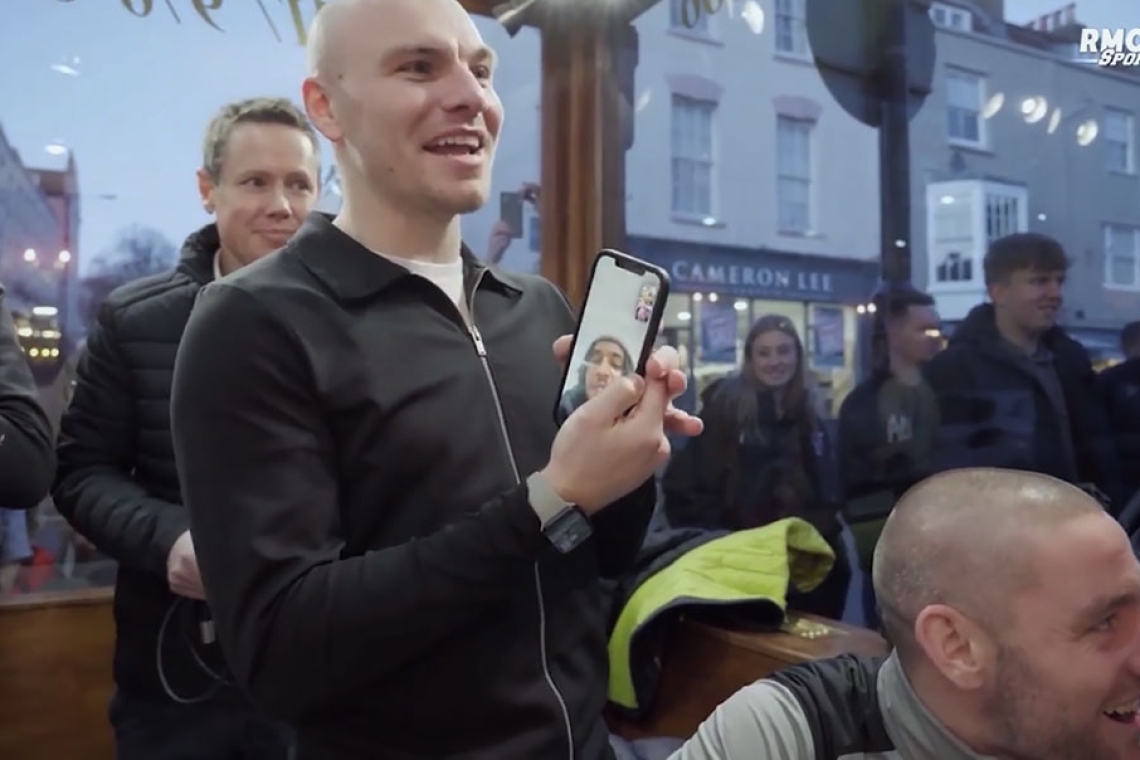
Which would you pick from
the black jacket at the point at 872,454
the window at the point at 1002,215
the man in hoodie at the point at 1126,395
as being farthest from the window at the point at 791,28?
the man in hoodie at the point at 1126,395

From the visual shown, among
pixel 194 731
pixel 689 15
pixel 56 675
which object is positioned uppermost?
pixel 689 15

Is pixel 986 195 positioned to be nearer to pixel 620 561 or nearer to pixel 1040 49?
pixel 1040 49

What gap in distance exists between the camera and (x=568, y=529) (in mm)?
721

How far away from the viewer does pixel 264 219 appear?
1.46m

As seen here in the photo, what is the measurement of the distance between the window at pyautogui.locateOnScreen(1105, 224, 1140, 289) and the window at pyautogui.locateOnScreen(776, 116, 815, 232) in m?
0.68

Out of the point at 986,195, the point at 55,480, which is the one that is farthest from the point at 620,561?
the point at 986,195

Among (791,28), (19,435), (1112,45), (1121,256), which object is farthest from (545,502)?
(791,28)

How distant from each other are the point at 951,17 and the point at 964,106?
0.20m

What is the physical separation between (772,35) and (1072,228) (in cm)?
84

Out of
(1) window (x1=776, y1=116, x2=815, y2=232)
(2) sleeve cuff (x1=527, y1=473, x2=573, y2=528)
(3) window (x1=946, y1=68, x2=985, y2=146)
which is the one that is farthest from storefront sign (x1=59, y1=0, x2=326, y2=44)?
(2) sleeve cuff (x1=527, y1=473, x2=573, y2=528)

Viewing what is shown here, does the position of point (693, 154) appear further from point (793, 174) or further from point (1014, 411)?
point (1014, 411)

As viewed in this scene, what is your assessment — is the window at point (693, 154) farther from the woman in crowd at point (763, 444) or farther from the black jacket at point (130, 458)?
the black jacket at point (130, 458)

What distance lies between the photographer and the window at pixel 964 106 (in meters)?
2.09

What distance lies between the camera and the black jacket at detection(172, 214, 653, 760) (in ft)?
2.35
